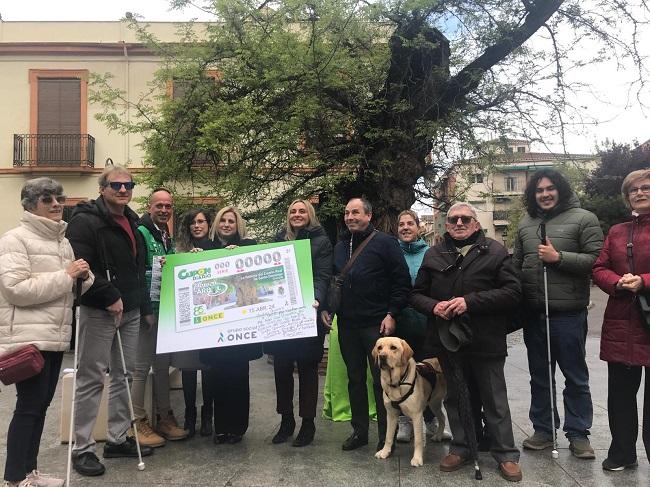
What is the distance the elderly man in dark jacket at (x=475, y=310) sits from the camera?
3857 mm

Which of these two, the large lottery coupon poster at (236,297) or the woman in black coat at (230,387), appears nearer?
the large lottery coupon poster at (236,297)

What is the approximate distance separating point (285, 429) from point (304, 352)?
0.77m

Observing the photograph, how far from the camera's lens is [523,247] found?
448 cm

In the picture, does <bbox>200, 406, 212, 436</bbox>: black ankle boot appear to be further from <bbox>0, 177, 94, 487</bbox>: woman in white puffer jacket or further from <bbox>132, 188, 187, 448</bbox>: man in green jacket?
<bbox>0, 177, 94, 487</bbox>: woman in white puffer jacket

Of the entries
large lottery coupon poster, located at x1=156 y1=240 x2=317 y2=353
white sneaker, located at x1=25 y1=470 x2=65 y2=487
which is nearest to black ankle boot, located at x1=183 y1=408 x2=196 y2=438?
large lottery coupon poster, located at x1=156 y1=240 x2=317 y2=353

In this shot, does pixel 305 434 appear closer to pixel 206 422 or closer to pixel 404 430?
pixel 404 430

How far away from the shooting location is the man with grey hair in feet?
A: 12.9

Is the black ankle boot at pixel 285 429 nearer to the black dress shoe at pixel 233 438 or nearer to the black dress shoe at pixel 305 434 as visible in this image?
the black dress shoe at pixel 305 434

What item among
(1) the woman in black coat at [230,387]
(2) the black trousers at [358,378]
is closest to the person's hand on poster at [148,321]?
(1) the woman in black coat at [230,387]

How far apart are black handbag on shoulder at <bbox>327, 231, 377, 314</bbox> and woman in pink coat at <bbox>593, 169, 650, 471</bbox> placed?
1.86m

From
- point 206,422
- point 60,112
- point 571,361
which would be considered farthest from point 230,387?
point 60,112

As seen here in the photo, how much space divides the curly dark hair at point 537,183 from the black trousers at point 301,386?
235 cm

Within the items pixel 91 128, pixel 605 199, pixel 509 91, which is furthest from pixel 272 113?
pixel 605 199

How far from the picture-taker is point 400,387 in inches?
162
